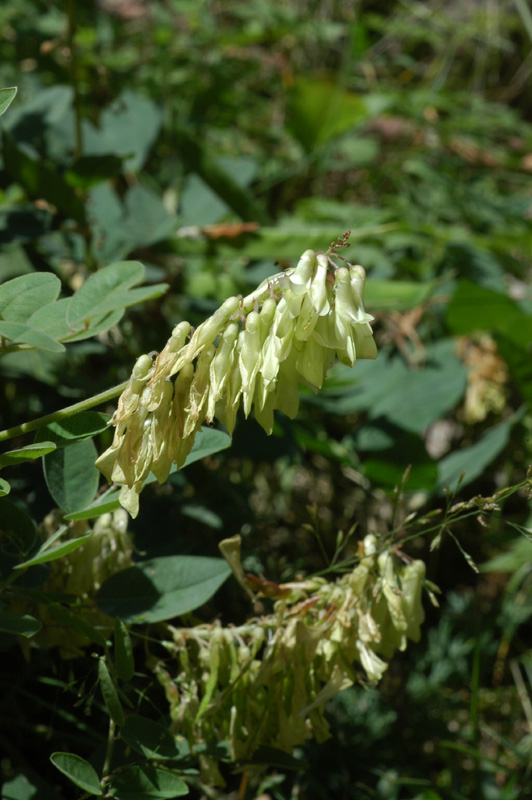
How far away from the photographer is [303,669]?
2.28 feet

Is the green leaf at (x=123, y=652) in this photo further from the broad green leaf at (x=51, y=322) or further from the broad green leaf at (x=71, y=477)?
the broad green leaf at (x=51, y=322)

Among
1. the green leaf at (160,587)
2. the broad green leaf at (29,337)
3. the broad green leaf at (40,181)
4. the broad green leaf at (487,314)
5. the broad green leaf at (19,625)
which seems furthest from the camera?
the broad green leaf at (487,314)

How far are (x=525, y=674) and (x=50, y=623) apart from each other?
0.98 m

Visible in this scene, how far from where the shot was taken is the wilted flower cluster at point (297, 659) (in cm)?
68

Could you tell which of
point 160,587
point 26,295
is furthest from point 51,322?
point 160,587

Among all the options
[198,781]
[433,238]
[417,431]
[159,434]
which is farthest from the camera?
[433,238]

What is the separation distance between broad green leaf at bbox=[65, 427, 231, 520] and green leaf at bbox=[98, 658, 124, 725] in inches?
4.6

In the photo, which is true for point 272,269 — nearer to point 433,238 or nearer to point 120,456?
point 433,238

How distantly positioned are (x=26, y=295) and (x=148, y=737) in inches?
16.0

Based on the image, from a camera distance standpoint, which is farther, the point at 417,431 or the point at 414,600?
the point at 417,431

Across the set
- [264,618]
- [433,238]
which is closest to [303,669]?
[264,618]

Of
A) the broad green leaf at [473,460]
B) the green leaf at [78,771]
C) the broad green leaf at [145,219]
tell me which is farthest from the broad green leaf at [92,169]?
the green leaf at [78,771]

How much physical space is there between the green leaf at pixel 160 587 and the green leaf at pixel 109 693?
87 mm

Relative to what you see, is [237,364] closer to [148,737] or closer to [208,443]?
[208,443]
